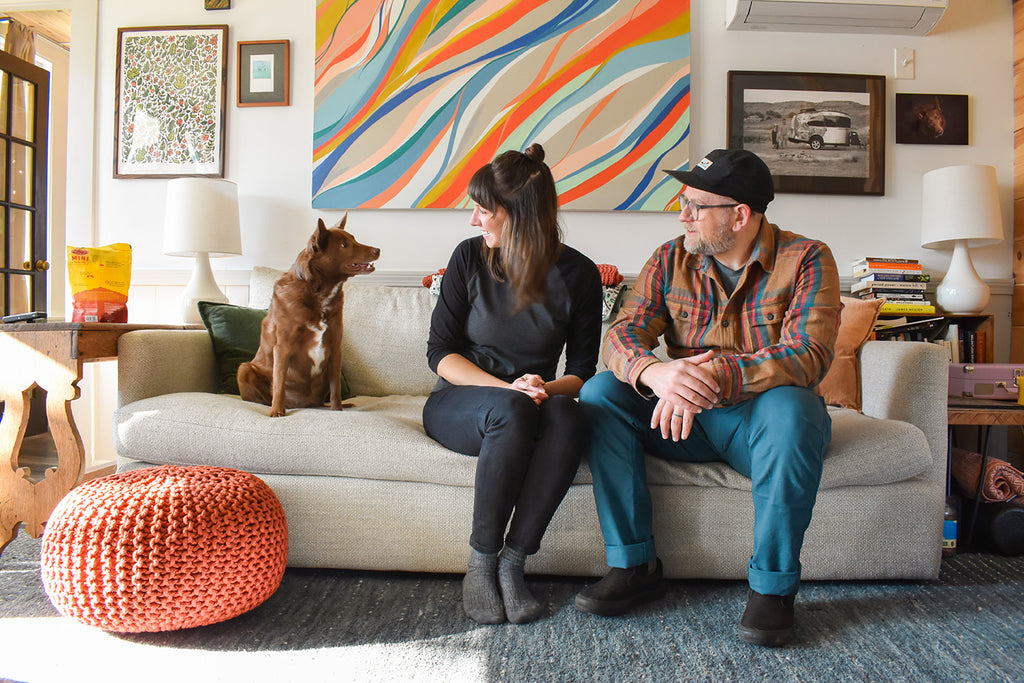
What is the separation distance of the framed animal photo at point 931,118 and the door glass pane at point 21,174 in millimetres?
4804

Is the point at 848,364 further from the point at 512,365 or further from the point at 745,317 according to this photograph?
the point at 512,365

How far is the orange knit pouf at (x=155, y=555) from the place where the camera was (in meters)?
1.18

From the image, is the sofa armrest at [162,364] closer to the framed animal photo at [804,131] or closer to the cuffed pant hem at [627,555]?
the cuffed pant hem at [627,555]

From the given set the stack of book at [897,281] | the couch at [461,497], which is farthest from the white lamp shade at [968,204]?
the couch at [461,497]

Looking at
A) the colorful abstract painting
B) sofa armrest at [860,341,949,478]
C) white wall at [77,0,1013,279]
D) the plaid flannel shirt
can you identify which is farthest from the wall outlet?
the plaid flannel shirt

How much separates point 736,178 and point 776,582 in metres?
0.89

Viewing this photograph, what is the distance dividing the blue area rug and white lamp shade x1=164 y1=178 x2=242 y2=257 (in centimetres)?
144

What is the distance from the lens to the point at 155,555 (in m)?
1.18

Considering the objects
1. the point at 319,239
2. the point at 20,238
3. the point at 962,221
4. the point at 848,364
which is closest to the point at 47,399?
the point at 319,239

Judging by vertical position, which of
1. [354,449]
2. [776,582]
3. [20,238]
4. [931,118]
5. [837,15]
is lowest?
[776,582]

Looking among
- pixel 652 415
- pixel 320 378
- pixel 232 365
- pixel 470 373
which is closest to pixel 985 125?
pixel 652 415

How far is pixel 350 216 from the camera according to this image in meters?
2.88

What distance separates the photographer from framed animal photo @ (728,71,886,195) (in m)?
2.80

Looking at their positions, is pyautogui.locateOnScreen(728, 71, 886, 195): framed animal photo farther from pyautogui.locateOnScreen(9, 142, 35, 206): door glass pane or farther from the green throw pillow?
pyautogui.locateOnScreen(9, 142, 35, 206): door glass pane
